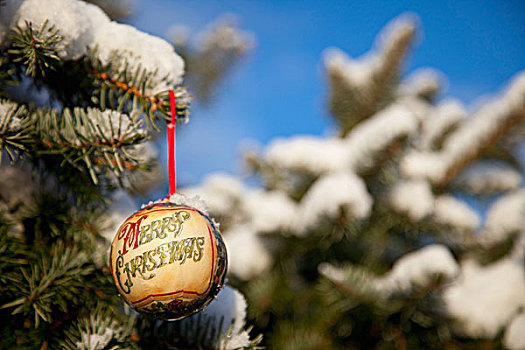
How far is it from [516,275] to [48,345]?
34.1 inches

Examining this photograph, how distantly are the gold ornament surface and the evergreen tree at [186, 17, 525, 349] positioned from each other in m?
0.37

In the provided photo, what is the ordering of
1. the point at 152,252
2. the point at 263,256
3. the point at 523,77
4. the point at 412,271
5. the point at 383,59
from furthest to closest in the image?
1. the point at 383,59
2. the point at 263,256
3. the point at 523,77
4. the point at 412,271
5. the point at 152,252

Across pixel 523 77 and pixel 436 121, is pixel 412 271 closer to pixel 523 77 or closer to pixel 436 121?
pixel 523 77

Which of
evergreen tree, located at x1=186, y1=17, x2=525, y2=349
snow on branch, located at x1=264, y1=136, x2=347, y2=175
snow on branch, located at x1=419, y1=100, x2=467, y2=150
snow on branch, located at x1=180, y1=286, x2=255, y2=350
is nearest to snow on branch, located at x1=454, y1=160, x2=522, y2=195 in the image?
evergreen tree, located at x1=186, y1=17, x2=525, y2=349

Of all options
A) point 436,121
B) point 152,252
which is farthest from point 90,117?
point 436,121

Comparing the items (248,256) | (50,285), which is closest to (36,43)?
(50,285)

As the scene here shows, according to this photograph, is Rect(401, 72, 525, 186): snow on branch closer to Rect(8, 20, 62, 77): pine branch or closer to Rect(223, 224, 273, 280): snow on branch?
Rect(223, 224, 273, 280): snow on branch

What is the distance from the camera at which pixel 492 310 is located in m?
0.86

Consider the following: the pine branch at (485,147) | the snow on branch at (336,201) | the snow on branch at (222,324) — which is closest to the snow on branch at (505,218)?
the pine branch at (485,147)

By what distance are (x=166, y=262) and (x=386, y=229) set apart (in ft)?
2.41

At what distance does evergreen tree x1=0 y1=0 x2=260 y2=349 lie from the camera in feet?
1.35

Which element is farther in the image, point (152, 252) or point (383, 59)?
point (383, 59)

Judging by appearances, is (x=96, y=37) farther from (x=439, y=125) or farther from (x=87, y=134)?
(x=439, y=125)

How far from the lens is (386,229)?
3.30ft
